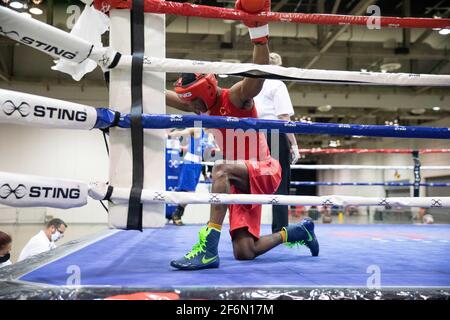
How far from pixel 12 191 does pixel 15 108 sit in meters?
0.26

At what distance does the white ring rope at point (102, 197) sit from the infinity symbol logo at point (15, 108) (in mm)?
191

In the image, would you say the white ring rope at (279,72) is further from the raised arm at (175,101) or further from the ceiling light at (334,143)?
the ceiling light at (334,143)

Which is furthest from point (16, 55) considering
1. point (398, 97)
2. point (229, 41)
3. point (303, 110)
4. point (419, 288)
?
point (419, 288)

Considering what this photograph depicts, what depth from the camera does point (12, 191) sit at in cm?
123

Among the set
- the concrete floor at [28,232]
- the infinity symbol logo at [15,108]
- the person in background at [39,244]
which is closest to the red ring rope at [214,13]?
the infinity symbol logo at [15,108]

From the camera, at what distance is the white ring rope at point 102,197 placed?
49.1 inches

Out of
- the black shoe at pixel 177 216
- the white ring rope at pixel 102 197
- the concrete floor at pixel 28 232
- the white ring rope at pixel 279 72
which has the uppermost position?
the white ring rope at pixel 279 72

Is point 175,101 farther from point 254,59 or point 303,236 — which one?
point 303,236

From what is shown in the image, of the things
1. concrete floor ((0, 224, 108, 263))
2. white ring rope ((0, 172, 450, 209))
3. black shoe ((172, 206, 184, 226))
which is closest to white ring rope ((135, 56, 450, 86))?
white ring rope ((0, 172, 450, 209))

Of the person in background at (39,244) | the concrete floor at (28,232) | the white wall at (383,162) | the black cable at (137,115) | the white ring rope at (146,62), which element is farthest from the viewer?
the white wall at (383,162)

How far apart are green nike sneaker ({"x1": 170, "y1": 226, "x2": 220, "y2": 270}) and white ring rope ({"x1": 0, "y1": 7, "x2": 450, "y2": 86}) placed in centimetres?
70

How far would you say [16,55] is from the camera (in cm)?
1062

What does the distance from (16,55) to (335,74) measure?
10.9m

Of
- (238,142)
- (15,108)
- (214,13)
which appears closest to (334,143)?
(238,142)
